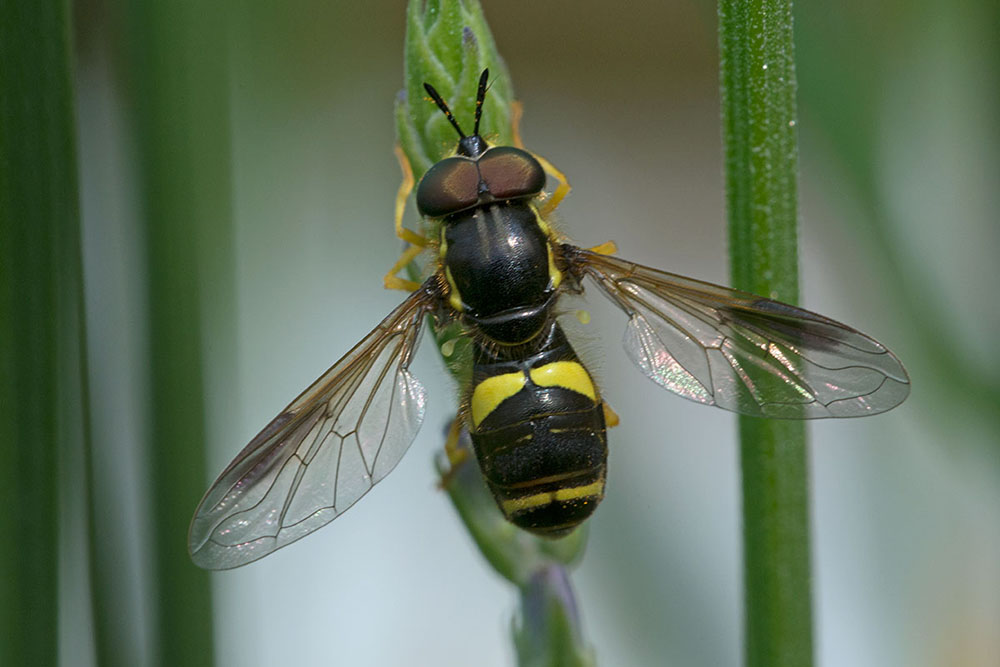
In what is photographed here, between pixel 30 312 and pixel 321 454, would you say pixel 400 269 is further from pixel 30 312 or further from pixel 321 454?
pixel 30 312

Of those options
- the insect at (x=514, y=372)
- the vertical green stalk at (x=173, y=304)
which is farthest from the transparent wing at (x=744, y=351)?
the vertical green stalk at (x=173, y=304)

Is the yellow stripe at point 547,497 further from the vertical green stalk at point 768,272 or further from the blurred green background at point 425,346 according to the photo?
the vertical green stalk at point 768,272

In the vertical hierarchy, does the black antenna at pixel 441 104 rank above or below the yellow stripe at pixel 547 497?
above

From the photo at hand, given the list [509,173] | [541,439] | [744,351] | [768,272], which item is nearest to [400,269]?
[509,173]

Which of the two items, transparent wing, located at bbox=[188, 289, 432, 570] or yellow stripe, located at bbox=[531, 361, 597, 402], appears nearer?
transparent wing, located at bbox=[188, 289, 432, 570]

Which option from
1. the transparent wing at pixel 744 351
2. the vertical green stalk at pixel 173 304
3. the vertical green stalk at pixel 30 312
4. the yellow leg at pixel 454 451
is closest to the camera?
the vertical green stalk at pixel 30 312

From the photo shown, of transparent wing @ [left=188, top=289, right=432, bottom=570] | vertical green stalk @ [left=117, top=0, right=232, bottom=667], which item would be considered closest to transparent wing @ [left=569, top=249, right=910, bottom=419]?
transparent wing @ [left=188, top=289, right=432, bottom=570]

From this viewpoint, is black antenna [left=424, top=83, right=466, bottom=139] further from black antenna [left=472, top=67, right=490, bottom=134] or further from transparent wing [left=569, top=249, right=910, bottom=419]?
transparent wing [left=569, top=249, right=910, bottom=419]
